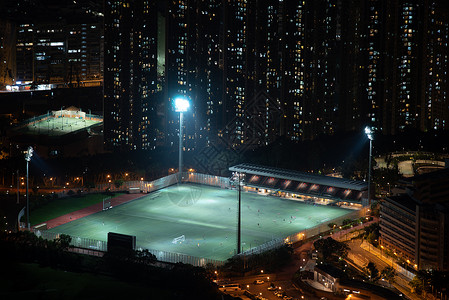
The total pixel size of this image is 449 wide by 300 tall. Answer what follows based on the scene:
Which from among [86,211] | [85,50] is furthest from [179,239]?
[85,50]

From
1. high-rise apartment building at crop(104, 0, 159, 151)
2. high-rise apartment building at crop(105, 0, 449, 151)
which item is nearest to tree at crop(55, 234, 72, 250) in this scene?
high-rise apartment building at crop(105, 0, 449, 151)

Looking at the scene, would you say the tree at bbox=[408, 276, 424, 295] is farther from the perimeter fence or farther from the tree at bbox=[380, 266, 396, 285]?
the perimeter fence

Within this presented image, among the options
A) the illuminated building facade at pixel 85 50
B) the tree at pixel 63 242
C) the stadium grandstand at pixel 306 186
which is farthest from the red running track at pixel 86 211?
the illuminated building facade at pixel 85 50

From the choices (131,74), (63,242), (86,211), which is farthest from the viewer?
(131,74)

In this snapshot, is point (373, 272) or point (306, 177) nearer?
point (373, 272)

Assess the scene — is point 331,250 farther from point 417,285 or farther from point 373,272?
point 417,285

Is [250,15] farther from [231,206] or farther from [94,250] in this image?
[94,250]

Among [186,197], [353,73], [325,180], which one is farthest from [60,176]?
[353,73]
